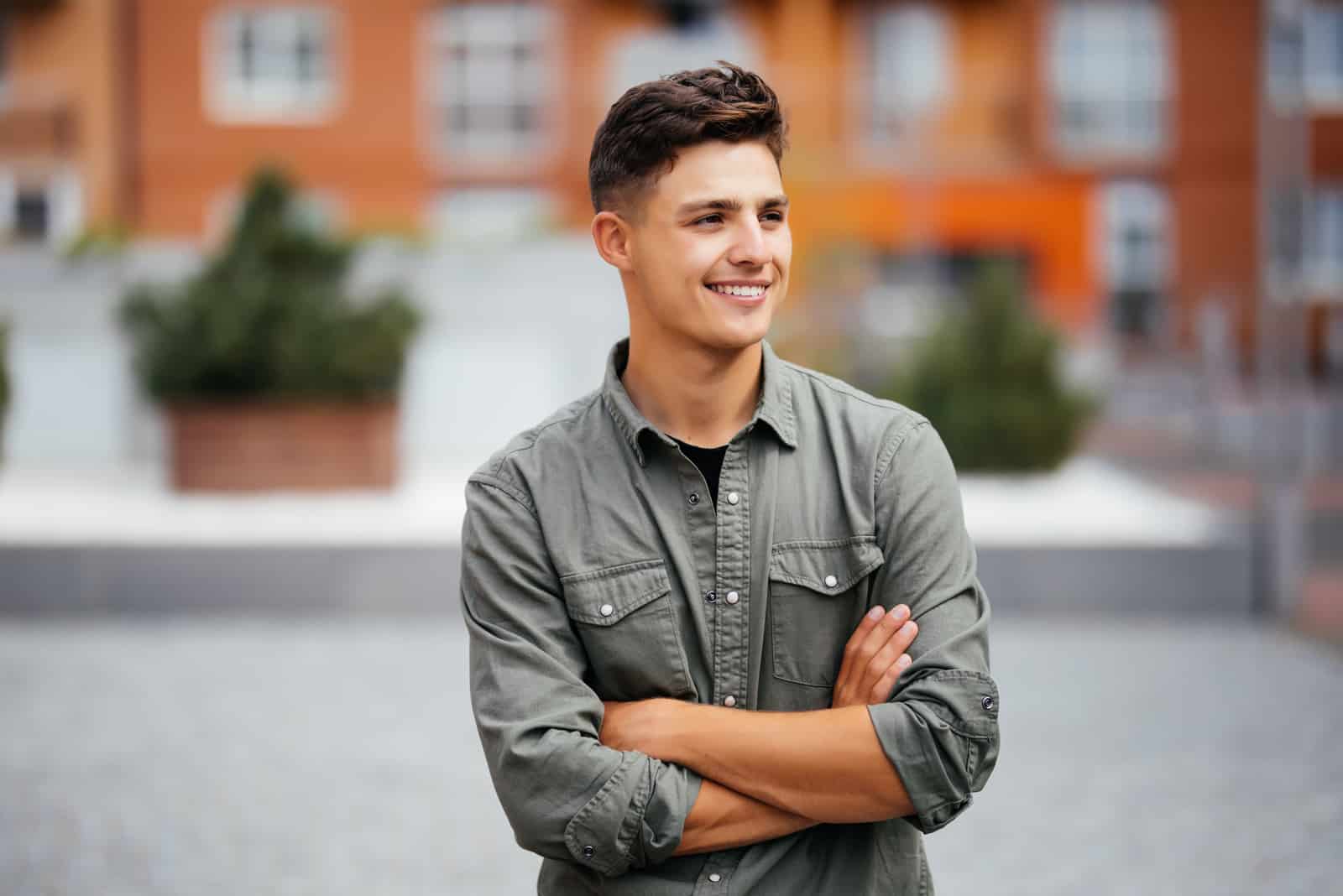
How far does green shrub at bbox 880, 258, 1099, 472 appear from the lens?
1143 centimetres

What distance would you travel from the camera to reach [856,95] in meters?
28.9

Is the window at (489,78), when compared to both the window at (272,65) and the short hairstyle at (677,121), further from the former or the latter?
the short hairstyle at (677,121)

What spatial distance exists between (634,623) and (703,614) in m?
0.09

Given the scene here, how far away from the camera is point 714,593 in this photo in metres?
2.15

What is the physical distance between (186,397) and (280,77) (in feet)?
58.6

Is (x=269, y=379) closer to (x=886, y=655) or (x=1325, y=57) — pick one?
(x=886, y=655)

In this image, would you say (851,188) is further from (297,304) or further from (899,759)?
(899,759)

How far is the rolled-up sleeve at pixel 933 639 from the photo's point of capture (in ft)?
7.04

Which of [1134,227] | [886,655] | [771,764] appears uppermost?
[1134,227]

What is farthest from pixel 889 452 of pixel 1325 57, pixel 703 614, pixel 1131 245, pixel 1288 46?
pixel 1325 57

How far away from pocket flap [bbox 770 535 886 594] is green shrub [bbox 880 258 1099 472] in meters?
9.17

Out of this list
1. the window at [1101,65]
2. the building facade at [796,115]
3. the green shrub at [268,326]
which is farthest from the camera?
the window at [1101,65]

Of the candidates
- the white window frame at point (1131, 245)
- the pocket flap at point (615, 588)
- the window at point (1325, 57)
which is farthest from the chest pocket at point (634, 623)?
the window at point (1325, 57)

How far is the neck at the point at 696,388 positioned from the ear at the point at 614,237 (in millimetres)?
105
